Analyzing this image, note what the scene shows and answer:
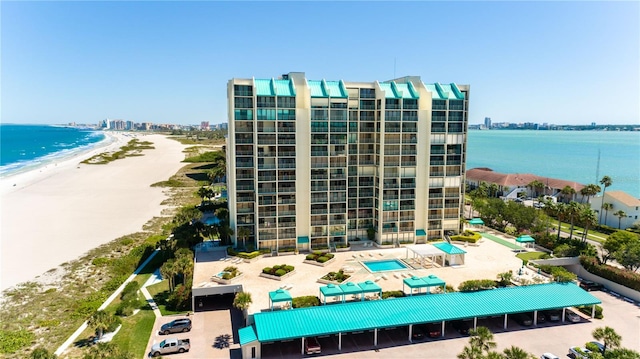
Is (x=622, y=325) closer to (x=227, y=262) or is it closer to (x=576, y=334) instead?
(x=576, y=334)

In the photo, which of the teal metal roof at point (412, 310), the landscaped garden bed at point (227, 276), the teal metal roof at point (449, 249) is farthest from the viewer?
the teal metal roof at point (449, 249)

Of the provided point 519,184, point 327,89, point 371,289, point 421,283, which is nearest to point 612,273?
point 421,283

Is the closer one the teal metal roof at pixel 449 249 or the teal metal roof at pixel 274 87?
the teal metal roof at pixel 449 249

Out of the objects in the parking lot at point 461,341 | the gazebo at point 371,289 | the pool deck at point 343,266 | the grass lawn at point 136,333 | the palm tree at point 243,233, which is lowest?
the parking lot at point 461,341

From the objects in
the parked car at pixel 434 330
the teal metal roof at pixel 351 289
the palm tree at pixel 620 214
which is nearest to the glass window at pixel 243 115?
the teal metal roof at pixel 351 289

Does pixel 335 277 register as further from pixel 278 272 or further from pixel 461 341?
pixel 461 341

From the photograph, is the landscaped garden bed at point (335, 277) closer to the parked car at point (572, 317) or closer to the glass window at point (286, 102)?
the glass window at point (286, 102)
